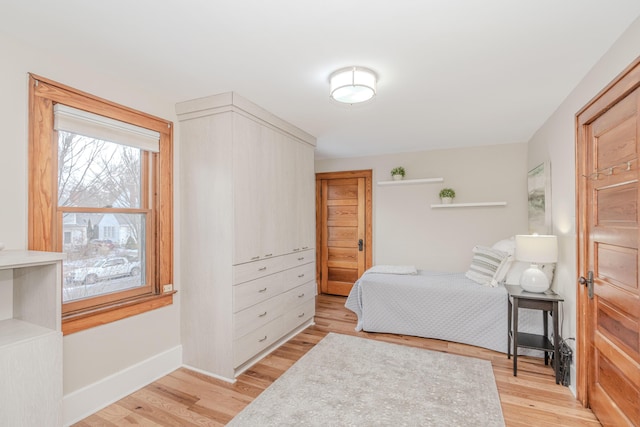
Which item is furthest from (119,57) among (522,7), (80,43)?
(522,7)

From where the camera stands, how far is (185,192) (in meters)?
2.77

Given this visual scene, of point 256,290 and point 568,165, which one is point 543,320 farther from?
point 256,290

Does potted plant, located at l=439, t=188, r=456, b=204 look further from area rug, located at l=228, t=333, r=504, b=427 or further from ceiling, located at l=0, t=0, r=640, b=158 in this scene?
area rug, located at l=228, t=333, r=504, b=427

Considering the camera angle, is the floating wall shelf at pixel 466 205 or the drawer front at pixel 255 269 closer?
the drawer front at pixel 255 269

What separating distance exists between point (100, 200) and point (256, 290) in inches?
55.3

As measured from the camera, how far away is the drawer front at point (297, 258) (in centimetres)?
335

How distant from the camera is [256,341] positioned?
2.86m

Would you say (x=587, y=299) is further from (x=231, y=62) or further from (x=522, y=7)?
(x=231, y=62)

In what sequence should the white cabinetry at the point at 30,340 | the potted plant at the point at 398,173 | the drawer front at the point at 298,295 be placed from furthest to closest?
the potted plant at the point at 398,173
the drawer front at the point at 298,295
the white cabinetry at the point at 30,340

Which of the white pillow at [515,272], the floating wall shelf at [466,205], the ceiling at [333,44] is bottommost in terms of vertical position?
the white pillow at [515,272]

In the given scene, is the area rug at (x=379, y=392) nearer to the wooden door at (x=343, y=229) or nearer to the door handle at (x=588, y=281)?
the door handle at (x=588, y=281)

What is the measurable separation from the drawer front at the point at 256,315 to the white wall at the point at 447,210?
2.29 metres

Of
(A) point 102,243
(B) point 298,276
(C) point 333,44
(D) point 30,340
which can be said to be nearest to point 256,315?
(B) point 298,276

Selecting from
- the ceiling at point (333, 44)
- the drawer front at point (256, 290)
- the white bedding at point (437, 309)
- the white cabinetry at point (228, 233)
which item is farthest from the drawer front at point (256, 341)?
the ceiling at point (333, 44)
